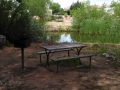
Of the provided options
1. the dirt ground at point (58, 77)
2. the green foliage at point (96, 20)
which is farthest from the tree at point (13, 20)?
the green foliage at point (96, 20)

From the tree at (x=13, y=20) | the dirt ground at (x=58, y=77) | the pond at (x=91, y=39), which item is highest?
the tree at (x=13, y=20)

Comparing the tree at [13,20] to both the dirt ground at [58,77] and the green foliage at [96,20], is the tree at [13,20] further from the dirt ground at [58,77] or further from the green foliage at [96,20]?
the green foliage at [96,20]

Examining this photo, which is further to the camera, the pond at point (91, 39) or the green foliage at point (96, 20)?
the green foliage at point (96, 20)

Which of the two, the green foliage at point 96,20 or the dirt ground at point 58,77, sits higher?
the green foliage at point 96,20

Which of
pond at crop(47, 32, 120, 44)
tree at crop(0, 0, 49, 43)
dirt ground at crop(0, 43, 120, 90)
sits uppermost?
tree at crop(0, 0, 49, 43)

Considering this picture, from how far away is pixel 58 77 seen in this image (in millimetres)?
4824

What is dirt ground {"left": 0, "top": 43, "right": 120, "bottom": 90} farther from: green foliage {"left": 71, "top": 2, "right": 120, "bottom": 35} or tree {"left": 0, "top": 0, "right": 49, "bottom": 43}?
green foliage {"left": 71, "top": 2, "right": 120, "bottom": 35}

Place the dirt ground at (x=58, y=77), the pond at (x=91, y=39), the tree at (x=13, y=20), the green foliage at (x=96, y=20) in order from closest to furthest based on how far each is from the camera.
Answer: the dirt ground at (x=58, y=77), the tree at (x=13, y=20), the pond at (x=91, y=39), the green foliage at (x=96, y=20)

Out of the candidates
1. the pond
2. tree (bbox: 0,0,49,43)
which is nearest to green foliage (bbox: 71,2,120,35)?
the pond

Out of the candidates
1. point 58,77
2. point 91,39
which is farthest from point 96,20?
point 58,77

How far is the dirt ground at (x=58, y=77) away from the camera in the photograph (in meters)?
4.27

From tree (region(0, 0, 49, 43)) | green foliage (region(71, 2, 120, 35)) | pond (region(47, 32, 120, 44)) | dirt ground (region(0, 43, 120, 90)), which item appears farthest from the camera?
green foliage (region(71, 2, 120, 35))

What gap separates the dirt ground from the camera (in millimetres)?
4266

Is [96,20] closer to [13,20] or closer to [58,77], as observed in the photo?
[13,20]
